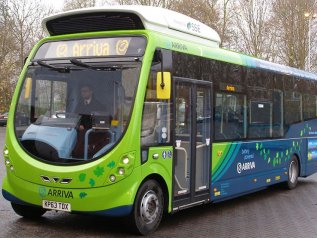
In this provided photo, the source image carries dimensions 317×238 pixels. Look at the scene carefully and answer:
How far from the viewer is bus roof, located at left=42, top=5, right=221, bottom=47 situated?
301 inches

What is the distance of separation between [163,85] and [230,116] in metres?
2.71

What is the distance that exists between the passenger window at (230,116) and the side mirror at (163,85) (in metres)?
2.06

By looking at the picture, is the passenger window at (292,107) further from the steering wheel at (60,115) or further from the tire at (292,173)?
the steering wheel at (60,115)

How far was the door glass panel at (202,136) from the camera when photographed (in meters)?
8.52

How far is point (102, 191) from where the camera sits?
22.6ft

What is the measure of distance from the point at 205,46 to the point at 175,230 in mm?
3251

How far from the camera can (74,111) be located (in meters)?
7.41

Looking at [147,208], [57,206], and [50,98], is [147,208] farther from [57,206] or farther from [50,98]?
[50,98]

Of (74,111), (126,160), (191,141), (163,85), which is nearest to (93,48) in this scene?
(74,111)

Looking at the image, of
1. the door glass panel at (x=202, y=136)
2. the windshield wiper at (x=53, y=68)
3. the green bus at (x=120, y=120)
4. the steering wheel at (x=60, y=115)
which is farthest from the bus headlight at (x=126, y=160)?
the door glass panel at (x=202, y=136)

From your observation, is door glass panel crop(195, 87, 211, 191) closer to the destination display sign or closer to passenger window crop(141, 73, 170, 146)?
passenger window crop(141, 73, 170, 146)

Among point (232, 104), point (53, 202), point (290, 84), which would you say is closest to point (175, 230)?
point (53, 202)

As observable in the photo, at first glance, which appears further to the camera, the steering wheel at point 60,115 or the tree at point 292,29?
the tree at point 292,29

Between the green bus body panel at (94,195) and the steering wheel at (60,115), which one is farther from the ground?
the steering wheel at (60,115)
